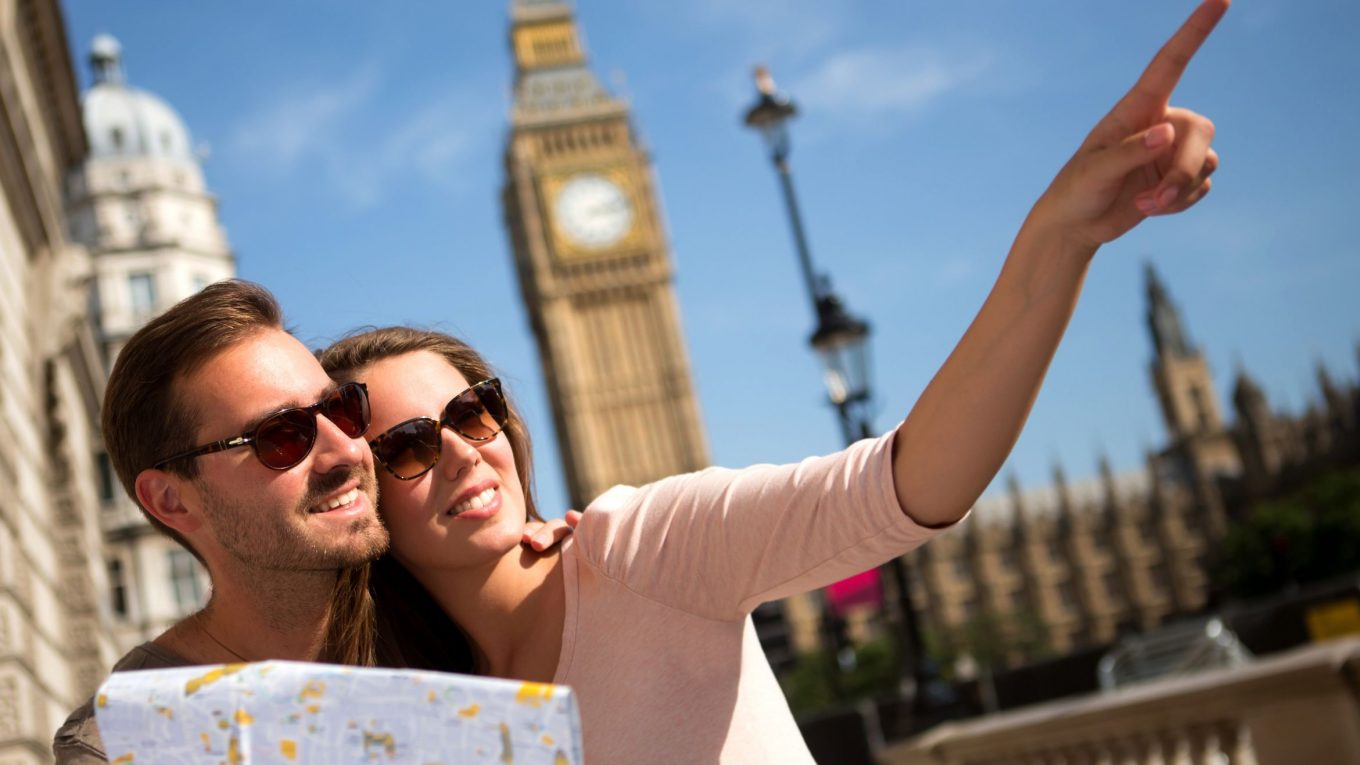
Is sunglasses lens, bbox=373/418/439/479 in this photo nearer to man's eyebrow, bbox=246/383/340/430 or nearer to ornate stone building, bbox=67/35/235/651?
man's eyebrow, bbox=246/383/340/430

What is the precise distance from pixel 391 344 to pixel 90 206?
39890 mm

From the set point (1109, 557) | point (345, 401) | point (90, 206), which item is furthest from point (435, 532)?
point (1109, 557)

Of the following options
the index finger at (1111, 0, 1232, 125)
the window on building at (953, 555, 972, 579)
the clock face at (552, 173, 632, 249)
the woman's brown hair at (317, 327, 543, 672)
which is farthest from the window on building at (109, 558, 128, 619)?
the window on building at (953, 555, 972, 579)

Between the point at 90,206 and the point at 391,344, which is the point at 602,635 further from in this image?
the point at 90,206

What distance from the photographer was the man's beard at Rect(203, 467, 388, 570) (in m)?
1.67

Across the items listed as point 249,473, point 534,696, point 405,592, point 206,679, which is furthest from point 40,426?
point 534,696

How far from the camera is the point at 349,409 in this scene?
1797 mm

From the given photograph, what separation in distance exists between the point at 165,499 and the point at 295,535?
8.0 inches

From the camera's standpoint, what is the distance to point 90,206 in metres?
38.8

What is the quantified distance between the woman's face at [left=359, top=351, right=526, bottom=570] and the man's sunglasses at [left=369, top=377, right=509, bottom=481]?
11 millimetres

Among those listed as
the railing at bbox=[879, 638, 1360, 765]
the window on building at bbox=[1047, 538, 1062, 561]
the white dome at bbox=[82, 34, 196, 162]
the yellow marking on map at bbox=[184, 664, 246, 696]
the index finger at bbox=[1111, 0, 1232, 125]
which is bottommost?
the window on building at bbox=[1047, 538, 1062, 561]

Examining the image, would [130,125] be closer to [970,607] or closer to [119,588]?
[119,588]

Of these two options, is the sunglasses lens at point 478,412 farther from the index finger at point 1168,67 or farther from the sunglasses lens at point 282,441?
the index finger at point 1168,67

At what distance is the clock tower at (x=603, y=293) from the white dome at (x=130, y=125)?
28051 mm
